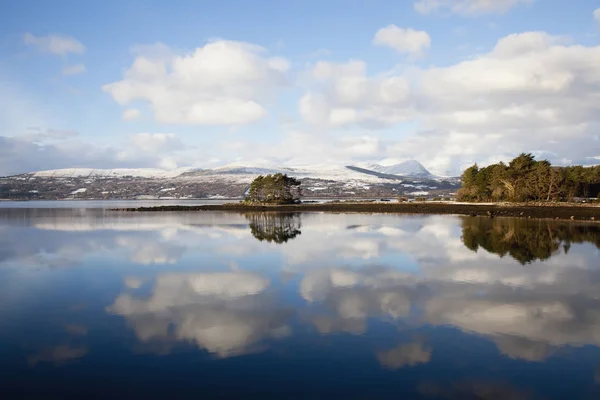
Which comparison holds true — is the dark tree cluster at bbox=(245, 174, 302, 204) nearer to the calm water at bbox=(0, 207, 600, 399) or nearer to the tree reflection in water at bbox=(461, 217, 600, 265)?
the tree reflection in water at bbox=(461, 217, 600, 265)

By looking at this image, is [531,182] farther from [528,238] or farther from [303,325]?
[303,325]

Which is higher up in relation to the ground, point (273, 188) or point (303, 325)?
point (273, 188)

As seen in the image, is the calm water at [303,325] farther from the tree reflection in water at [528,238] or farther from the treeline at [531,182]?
the treeline at [531,182]

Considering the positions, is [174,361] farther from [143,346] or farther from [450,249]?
[450,249]

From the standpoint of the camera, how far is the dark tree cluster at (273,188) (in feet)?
360

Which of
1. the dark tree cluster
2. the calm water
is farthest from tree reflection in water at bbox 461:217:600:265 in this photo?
the dark tree cluster

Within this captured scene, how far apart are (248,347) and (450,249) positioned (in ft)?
73.3

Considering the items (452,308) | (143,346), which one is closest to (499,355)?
(452,308)

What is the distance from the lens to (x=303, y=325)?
14164mm

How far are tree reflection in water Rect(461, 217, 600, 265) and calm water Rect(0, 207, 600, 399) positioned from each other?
943 millimetres

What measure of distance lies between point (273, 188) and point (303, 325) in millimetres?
96511

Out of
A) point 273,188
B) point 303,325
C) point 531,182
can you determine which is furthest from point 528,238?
point 273,188

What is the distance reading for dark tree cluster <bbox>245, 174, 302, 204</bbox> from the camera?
360 feet

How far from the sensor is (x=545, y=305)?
1648 centimetres
